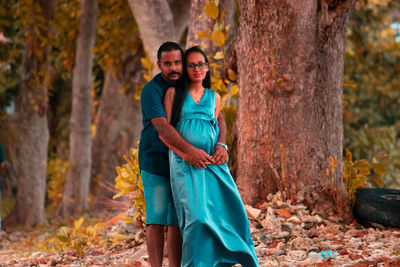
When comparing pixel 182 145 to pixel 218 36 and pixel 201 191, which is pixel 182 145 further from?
pixel 218 36

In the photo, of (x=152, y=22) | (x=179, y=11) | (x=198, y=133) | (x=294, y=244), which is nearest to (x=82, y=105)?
(x=179, y=11)

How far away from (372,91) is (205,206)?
10.0m

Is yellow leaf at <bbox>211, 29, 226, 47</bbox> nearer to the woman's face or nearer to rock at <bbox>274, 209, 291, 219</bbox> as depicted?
the woman's face

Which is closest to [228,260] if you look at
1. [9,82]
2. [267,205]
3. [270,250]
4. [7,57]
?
[270,250]

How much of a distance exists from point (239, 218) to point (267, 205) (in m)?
1.37

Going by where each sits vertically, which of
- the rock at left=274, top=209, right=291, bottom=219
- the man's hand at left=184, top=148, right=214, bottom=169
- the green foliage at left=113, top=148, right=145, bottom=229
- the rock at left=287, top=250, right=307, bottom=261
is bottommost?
the rock at left=287, top=250, right=307, bottom=261

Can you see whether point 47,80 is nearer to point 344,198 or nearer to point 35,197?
point 35,197

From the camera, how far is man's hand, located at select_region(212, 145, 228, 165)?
2.86m

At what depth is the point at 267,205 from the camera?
4199 millimetres

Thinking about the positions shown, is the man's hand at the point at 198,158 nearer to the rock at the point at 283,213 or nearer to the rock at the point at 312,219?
the rock at the point at 283,213

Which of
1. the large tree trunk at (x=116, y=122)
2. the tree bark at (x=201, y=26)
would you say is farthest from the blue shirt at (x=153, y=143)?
the large tree trunk at (x=116, y=122)

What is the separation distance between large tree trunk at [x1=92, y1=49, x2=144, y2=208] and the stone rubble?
4.65m

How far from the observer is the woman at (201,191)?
2746mm

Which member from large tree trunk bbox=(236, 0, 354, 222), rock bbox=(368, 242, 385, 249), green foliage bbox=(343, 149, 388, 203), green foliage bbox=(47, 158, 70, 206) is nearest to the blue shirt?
large tree trunk bbox=(236, 0, 354, 222)
